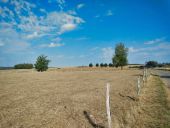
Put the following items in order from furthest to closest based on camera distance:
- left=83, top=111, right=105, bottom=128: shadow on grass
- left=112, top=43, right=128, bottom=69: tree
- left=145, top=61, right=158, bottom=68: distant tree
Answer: left=145, top=61, right=158, bottom=68: distant tree < left=112, top=43, right=128, bottom=69: tree < left=83, top=111, right=105, bottom=128: shadow on grass

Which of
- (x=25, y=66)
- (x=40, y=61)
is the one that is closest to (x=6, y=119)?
(x=40, y=61)

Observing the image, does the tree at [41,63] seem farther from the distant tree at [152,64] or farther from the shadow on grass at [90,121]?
the shadow on grass at [90,121]

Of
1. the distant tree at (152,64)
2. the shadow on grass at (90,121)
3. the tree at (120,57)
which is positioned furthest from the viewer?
the distant tree at (152,64)

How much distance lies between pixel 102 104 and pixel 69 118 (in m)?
3.62

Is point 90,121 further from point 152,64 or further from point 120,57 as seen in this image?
point 152,64

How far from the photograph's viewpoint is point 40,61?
104 meters

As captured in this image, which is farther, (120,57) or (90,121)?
(120,57)

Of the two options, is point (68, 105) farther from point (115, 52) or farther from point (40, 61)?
point (40, 61)

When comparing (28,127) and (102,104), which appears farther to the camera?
(102,104)

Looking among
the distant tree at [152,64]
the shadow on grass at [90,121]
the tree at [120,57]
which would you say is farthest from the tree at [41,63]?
the shadow on grass at [90,121]

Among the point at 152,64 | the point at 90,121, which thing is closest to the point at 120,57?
the point at 152,64

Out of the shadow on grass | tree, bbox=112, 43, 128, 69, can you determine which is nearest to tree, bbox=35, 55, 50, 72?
tree, bbox=112, 43, 128, 69

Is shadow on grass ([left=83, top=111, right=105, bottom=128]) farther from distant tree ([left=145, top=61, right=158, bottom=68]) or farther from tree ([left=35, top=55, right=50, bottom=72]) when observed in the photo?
distant tree ([left=145, top=61, right=158, bottom=68])

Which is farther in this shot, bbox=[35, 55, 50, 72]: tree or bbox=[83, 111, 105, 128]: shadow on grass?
bbox=[35, 55, 50, 72]: tree
